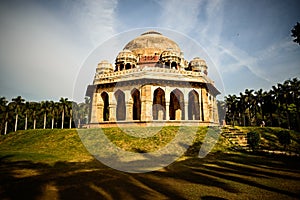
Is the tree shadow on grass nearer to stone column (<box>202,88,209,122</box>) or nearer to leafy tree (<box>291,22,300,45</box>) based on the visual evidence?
leafy tree (<box>291,22,300,45</box>)

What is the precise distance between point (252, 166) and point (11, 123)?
55.1 m

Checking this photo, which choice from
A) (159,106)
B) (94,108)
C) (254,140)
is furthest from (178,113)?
(254,140)

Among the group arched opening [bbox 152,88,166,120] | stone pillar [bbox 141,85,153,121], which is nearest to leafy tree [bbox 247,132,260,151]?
stone pillar [bbox 141,85,153,121]

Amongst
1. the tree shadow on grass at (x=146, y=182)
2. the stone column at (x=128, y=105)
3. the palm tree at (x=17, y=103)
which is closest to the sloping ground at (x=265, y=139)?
the tree shadow on grass at (x=146, y=182)

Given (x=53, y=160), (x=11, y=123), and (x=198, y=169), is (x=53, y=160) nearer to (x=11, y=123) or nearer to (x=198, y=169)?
(x=198, y=169)

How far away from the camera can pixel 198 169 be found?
980 cm

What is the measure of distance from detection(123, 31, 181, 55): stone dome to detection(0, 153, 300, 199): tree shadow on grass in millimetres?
22583

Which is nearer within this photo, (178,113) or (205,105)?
(205,105)

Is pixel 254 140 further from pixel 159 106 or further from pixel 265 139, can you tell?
pixel 159 106

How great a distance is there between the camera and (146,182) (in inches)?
302

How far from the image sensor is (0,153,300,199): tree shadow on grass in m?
6.17

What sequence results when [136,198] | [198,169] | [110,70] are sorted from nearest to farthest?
[136,198], [198,169], [110,70]

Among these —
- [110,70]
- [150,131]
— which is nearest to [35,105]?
[110,70]

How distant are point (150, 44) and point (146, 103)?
1240 cm
